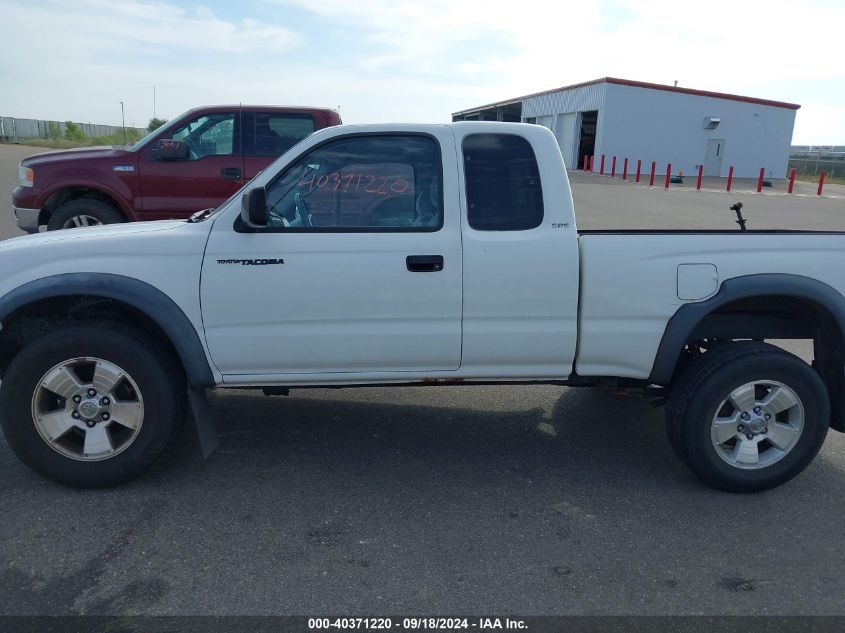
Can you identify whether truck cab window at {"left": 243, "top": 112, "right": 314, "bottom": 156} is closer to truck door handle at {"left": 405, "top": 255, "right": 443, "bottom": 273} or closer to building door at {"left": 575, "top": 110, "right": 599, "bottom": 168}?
truck door handle at {"left": 405, "top": 255, "right": 443, "bottom": 273}

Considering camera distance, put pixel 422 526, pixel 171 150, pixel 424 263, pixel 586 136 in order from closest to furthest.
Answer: pixel 422 526 < pixel 424 263 < pixel 171 150 < pixel 586 136

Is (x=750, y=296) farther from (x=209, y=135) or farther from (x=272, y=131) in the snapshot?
(x=209, y=135)

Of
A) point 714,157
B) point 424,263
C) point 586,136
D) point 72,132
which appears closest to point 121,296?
point 424,263

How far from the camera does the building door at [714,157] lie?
36.8 m

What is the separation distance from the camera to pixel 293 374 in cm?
381

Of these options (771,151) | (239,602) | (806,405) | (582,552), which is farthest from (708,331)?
(771,151)

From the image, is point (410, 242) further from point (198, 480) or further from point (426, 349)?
point (198, 480)

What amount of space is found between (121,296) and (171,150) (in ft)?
17.9

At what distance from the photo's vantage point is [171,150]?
8484mm

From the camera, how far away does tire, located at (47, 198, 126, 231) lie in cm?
863

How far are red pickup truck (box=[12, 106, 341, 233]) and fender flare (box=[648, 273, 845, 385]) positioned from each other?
6252 mm

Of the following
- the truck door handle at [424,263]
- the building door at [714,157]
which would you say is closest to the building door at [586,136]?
the building door at [714,157]

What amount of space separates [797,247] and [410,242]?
206cm

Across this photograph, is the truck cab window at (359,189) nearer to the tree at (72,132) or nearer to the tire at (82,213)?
the tire at (82,213)
